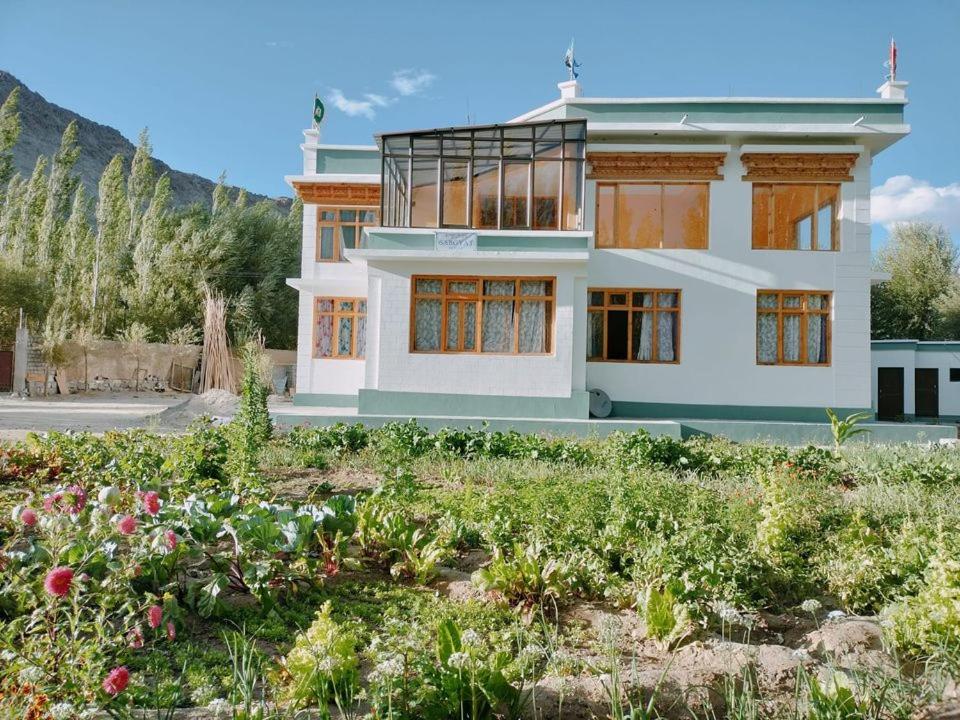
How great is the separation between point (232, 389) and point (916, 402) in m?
22.4

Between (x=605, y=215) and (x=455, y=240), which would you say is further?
(x=605, y=215)

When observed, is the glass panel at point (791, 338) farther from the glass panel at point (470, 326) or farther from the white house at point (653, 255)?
the glass panel at point (470, 326)

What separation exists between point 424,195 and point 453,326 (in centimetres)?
333

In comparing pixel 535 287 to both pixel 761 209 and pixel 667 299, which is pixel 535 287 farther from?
pixel 761 209

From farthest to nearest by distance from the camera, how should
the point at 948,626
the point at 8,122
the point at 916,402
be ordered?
the point at 8,122
the point at 916,402
the point at 948,626

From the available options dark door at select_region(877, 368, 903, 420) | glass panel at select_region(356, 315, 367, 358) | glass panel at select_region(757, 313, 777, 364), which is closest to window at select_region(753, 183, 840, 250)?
glass panel at select_region(757, 313, 777, 364)

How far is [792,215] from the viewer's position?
47.4ft

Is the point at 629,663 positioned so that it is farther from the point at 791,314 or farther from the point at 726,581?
the point at 791,314

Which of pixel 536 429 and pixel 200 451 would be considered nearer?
pixel 200 451

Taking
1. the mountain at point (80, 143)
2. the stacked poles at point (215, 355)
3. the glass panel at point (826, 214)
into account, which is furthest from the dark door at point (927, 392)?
the mountain at point (80, 143)

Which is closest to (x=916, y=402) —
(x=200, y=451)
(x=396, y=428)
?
(x=396, y=428)

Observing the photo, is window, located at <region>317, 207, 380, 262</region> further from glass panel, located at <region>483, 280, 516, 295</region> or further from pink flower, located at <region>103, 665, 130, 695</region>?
pink flower, located at <region>103, 665, 130, 695</region>

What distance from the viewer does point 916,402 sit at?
19.8 m

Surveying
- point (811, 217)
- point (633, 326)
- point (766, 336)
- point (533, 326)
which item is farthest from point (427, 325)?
point (811, 217)
